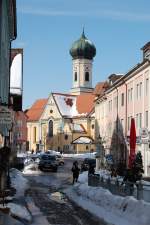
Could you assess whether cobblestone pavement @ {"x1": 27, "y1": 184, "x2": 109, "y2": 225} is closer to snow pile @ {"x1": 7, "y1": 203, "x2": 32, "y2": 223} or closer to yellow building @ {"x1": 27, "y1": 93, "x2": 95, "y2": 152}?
snow pile @ {"x1": 7, "y1": 203, "x2": 32, "y2": 223}

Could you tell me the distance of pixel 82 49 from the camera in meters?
163

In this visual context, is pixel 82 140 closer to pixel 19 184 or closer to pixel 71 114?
pixel 71 114

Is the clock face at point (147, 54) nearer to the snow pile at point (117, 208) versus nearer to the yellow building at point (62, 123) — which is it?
the snow pile at point (117, 208)

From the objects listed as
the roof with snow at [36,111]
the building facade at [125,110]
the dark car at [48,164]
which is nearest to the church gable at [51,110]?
the roof with snow at [36,111]

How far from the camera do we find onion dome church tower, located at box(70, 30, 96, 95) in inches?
6437

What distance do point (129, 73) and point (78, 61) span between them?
111762 mm

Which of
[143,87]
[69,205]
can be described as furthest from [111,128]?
[69,205]

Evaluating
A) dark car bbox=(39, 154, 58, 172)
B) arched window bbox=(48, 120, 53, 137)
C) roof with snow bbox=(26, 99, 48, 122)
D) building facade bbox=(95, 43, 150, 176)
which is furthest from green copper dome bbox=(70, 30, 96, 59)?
dark car bbox=(39, 154, 58, 172)

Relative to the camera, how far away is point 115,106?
62.8 metres

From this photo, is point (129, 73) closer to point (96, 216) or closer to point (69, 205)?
point (69, 205)

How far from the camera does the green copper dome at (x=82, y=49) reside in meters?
164

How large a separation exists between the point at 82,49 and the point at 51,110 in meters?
21.9

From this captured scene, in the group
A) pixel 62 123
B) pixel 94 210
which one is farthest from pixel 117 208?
pixel 62 123

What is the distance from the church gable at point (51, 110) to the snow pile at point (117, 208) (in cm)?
12391
